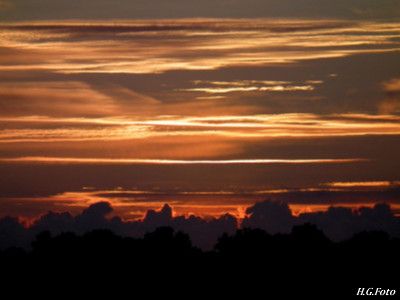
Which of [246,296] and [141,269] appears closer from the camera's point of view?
[246,296]

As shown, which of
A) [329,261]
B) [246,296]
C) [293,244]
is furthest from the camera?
[293,244]

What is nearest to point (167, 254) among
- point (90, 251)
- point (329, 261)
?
Answer: point (90, 251)

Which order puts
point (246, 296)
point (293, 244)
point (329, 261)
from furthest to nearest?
point (293, 244) → point (329, 261) → point (246, 296)

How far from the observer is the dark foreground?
133 metres

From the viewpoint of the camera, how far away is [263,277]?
136m

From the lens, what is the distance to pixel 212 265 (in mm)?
142125

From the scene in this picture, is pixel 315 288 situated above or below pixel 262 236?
below

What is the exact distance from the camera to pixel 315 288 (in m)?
132

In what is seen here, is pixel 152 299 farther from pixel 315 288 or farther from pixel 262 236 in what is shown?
pixel 262 236

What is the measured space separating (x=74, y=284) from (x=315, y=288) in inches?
818

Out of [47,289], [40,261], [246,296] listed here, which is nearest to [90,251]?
[40,261]

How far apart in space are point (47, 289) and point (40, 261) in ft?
37.3

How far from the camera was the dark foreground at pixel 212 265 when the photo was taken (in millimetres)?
132750

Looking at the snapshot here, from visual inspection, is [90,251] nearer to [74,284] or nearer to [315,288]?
[74,284]
